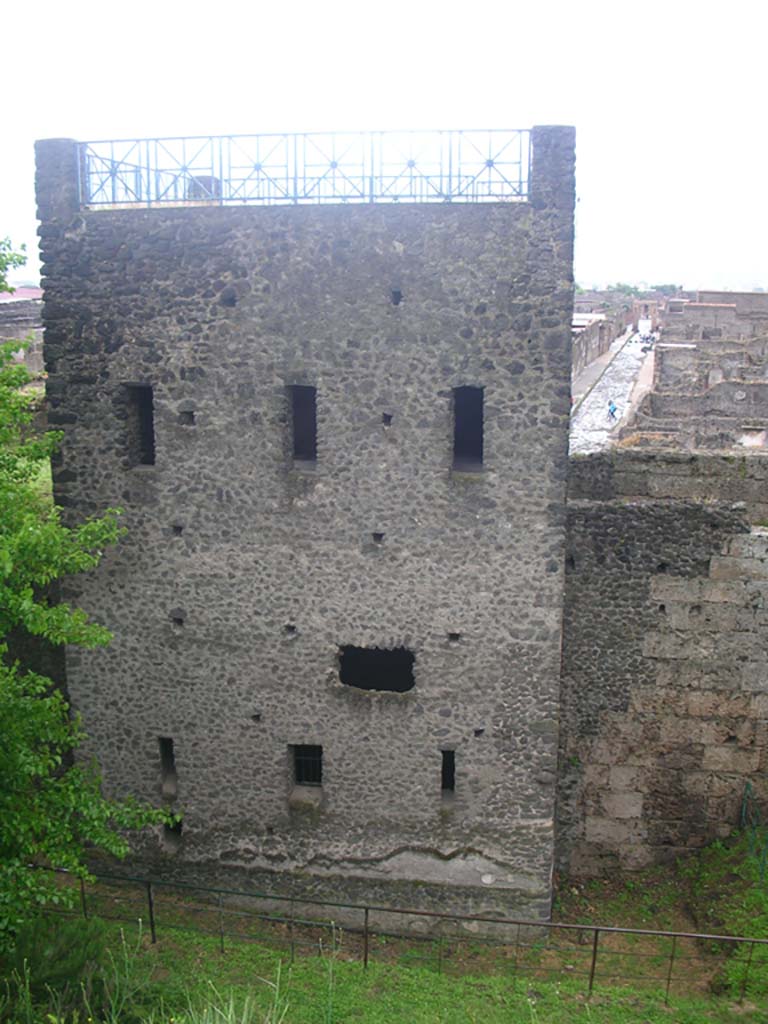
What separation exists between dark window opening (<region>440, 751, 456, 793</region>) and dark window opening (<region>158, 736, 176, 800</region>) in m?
4.40

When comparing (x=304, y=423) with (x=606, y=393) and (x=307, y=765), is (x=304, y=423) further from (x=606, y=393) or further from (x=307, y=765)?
(x=606, y=393)

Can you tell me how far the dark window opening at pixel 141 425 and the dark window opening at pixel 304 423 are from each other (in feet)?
7.20

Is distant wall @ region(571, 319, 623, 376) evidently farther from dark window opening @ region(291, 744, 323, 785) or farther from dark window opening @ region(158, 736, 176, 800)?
dark window opening @ region(158, 736, 176, 800)

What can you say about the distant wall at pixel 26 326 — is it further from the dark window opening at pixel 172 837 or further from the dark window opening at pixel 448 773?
the dark window opening at pixel 448 773

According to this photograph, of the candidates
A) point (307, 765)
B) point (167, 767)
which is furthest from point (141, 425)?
point (307, 765)

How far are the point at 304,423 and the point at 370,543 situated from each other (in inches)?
86.8

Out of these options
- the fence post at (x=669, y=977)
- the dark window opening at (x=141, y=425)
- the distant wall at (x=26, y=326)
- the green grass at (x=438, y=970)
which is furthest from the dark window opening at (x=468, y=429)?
the distant wall at (x=26, y=326)

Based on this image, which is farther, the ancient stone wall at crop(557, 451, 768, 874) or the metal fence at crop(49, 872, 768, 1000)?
the ancient stone wall at crop(557, 451, 768, 874)

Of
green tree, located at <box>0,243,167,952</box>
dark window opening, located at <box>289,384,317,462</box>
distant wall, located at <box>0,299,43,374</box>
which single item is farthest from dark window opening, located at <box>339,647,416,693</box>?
distant wall, located at <box>0,299,43,374</box>

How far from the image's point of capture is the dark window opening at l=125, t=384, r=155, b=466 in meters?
16.1

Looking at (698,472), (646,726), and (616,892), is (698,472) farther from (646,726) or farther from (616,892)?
(616,892)

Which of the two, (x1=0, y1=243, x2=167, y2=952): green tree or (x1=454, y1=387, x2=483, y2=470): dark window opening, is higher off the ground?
(x1=454, y1=387, x2=483, y2=470): dark window opening

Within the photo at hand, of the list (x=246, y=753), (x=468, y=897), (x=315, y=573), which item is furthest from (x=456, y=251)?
(x=468, y=897)

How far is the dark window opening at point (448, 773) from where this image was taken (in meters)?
16.2
